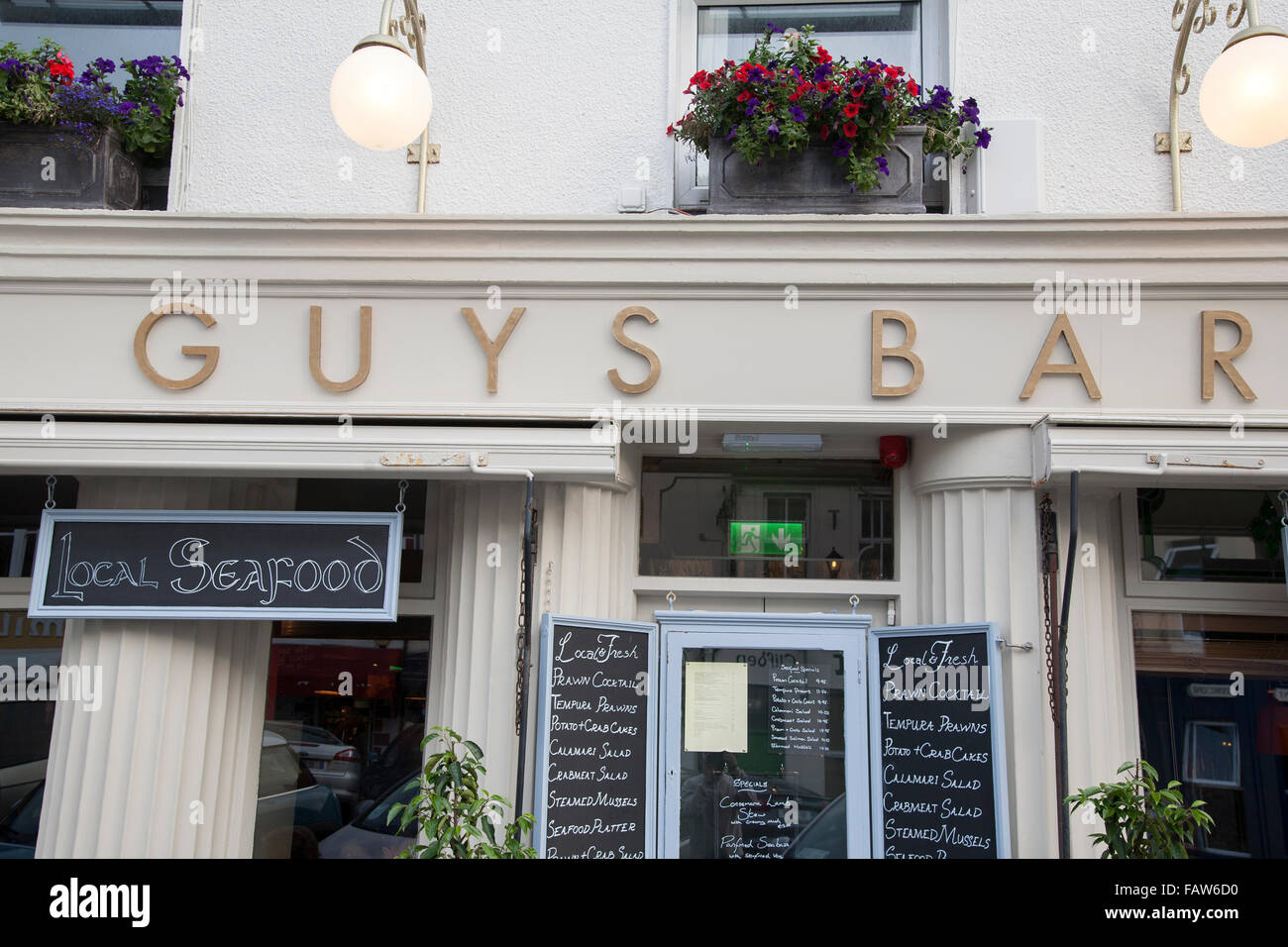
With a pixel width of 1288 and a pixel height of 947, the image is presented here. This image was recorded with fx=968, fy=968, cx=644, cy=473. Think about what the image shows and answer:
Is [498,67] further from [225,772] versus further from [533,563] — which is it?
[225,772]

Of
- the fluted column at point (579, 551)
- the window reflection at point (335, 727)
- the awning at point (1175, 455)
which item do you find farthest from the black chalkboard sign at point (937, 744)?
the window reflection at point (335, 727)

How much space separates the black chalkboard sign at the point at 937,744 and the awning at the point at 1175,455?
857 mm

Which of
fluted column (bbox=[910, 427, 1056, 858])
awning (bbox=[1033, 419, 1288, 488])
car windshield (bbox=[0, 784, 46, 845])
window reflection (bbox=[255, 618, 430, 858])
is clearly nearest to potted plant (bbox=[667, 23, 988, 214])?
fluted column (bbox=[910, 427, 1056, 858])

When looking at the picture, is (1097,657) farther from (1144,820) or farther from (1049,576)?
(1144,820)

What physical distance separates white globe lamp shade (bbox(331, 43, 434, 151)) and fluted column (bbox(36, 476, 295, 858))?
6.80 ft

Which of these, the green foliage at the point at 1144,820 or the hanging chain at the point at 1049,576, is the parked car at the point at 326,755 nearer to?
the hanging chain at the point at 1049,576

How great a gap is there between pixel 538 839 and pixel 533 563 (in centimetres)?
125

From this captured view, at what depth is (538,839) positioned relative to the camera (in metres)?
4.35

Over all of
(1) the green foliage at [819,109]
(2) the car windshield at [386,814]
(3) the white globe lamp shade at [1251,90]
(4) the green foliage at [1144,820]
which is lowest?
(2) the car windshield at [386,814]

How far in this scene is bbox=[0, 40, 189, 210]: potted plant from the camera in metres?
4.89

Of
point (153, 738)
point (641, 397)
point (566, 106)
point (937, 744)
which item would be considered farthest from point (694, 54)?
point (153, 738)

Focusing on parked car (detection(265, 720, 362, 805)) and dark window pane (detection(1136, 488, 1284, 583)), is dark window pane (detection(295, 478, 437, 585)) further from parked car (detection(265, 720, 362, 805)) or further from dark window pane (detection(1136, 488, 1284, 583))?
dark window pane (detection(1136, 488, 1284, 583))

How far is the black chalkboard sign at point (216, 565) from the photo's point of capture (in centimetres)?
461

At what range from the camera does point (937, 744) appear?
443 centimetres
